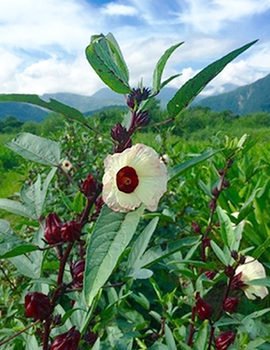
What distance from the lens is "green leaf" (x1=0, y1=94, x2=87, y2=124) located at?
474 mm

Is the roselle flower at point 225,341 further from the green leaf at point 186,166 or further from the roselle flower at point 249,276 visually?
the green leaf at point 186,166

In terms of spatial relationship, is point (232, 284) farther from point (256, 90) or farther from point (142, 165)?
point (256, 90)

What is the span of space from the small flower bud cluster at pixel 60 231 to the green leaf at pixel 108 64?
171mm

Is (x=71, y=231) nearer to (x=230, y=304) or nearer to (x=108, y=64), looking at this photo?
(x=108, y=64)

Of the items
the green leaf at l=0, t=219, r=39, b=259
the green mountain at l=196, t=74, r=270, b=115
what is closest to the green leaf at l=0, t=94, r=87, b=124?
the green leaf at l=0, t=219, r=39, b=259

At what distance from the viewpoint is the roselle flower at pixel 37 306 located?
52 centimetres

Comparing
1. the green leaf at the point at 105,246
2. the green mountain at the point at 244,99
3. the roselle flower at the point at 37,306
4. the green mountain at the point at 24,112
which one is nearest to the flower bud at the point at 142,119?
the green leaf at the point at 105,246

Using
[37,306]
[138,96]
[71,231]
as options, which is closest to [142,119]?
[138,96]

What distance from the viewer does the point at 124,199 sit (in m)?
0.46

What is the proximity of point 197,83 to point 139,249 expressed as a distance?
25cm

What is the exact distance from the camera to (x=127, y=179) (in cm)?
48

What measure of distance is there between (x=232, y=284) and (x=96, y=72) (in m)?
0.47

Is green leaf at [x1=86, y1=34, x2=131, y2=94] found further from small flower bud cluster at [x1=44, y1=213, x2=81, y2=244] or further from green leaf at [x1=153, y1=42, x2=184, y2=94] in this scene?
small flower bud cluster at [x1=44, y1=213, x2=81, y2=244]

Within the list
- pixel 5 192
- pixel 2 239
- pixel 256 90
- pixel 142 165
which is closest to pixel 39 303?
pixel 2 239
